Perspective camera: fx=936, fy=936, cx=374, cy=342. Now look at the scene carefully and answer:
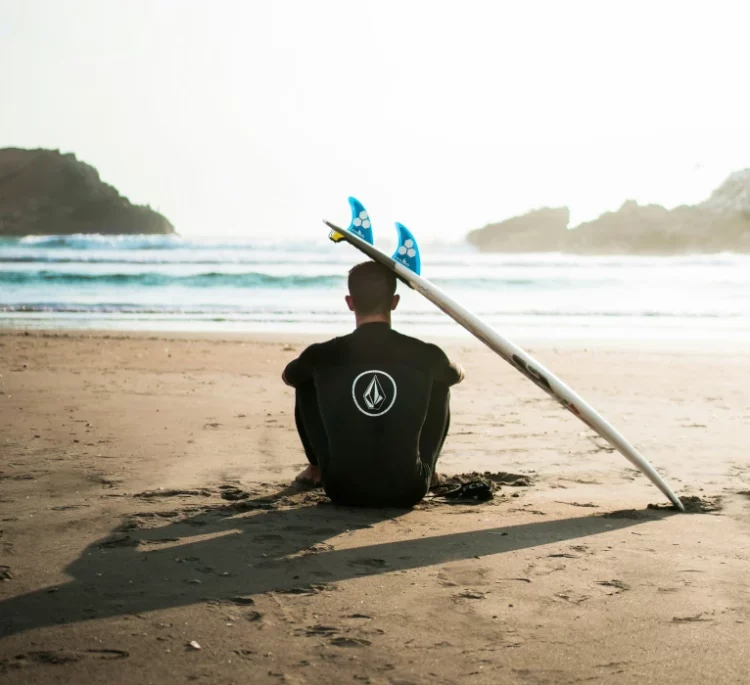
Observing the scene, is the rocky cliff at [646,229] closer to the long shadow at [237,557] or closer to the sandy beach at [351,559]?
the sandy beach at [351,559]

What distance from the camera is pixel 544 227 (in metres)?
66.6

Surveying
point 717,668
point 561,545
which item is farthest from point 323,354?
point 717,668

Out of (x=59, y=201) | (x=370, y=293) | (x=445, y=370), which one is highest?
(x=59, y=201)

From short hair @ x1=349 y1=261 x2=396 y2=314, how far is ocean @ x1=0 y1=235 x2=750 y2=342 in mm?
9795

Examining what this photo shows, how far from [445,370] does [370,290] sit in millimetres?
453

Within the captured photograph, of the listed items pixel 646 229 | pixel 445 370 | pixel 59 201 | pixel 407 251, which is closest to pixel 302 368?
pixel 445 370

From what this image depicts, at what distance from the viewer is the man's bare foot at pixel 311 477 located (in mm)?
4309

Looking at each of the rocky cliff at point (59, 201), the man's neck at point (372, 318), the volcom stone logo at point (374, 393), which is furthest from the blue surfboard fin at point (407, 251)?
the rocky cliff at point (59, 201)

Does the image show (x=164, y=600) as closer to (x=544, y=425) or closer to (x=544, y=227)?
(x=544, y=425)

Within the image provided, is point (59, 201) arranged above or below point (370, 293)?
above

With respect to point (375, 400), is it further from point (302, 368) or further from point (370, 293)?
point (370, 293)

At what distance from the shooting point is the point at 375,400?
150 inches

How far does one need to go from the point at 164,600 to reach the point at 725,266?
3768 centimetres

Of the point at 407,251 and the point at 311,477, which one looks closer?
the point at 407,251
